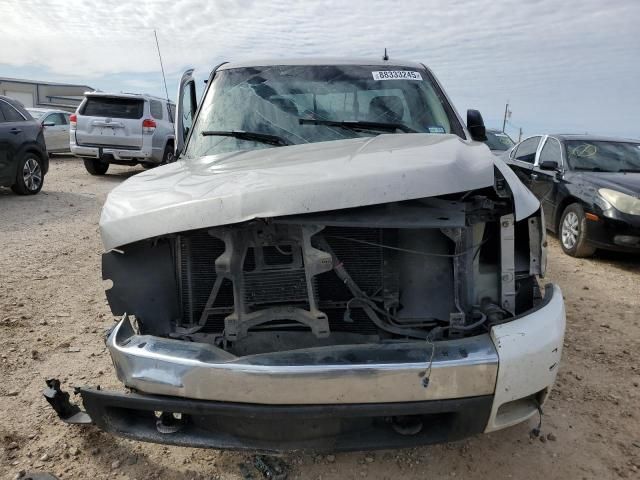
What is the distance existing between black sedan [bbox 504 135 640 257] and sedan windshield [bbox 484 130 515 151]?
417 cm

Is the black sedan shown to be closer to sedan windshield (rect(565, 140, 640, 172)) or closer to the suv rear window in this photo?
sedan windshield (rect(565, 140, 640, 172))

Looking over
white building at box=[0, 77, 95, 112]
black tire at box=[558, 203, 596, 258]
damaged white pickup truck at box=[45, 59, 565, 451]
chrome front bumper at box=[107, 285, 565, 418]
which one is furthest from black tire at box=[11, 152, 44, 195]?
white building at box=[0, 77, 95, 112]

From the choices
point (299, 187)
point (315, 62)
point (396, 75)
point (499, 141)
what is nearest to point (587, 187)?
point (396, 75)

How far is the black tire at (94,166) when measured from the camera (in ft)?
41.6

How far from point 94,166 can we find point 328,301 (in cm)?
1198

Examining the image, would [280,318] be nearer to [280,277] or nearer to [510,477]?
[280,277]

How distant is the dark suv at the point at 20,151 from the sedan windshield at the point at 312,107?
688 centimetres

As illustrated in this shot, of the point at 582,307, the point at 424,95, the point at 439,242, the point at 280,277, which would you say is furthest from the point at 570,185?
the point at 280,277

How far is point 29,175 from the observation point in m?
9.42

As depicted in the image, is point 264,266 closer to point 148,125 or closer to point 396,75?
point 396,75

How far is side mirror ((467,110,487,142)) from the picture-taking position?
12.1 ft

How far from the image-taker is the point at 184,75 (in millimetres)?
4242

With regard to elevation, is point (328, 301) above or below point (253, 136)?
below

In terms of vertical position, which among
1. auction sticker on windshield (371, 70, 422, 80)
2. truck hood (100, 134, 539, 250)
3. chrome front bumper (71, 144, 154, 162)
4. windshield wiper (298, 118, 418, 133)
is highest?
auction sticker on windshield (371, 70, 422, 80)
